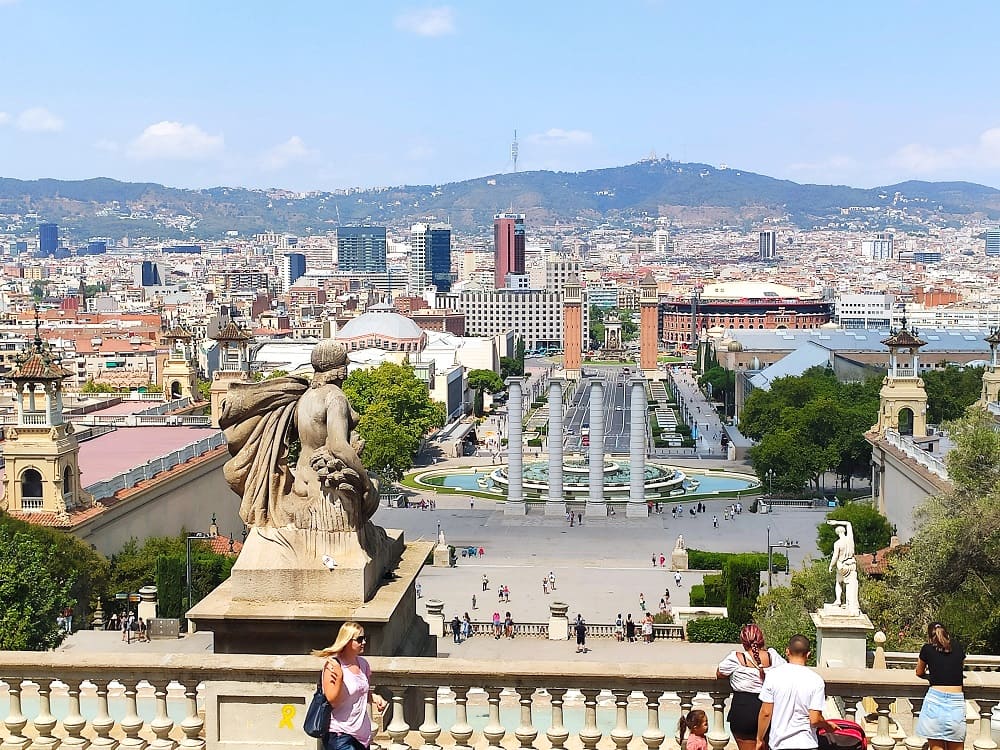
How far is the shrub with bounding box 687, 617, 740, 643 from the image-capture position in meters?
32.9

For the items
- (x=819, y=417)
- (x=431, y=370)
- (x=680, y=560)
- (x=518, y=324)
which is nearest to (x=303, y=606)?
(x=680, y=560)

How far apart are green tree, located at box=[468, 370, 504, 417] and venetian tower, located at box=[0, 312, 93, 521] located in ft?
239

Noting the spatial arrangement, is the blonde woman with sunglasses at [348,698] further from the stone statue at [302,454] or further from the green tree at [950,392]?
the green tree at [950,392]

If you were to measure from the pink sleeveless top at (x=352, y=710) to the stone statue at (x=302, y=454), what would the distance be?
5.10ft

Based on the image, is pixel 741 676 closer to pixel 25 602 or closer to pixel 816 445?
pixel 25 602

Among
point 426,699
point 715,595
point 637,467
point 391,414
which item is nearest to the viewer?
point 426,699

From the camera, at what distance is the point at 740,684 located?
772 cm

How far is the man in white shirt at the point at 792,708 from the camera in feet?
24.7

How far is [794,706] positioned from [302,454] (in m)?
3.74

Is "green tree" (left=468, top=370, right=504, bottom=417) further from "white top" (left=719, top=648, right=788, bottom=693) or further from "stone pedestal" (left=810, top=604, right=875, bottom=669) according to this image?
"white top" (left=719, top=648, right=788, bottom=693)

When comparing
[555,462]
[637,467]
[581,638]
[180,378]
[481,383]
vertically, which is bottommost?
[481,383]

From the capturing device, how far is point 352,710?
734 centimetres

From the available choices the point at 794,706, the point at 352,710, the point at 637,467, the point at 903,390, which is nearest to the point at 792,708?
the point at 794,706

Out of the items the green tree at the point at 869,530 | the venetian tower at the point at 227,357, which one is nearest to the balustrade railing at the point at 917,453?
the green tree at the point at 869,530
